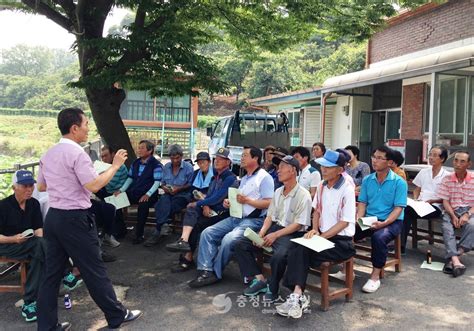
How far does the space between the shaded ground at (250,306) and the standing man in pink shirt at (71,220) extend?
0.42 meters

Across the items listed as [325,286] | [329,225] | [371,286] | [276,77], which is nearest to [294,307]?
[325,286]

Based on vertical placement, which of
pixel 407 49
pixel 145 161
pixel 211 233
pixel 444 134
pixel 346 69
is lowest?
pixel 211 233

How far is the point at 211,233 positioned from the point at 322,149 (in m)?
2.75

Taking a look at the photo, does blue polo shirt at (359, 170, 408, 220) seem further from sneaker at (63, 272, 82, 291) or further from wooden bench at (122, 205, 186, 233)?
sneaker at (63, 272, 82, 291)

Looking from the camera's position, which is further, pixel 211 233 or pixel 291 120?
pixel 291 120

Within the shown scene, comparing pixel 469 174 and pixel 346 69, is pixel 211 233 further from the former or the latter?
pixel 346 69

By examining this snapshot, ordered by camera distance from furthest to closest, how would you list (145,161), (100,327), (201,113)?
(201,113), (145,161), (100,327)

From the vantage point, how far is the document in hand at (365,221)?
4.72 m

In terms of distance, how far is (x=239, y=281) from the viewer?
4938mm

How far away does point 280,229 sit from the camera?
178 inches

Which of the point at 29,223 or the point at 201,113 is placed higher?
the point at 201,113

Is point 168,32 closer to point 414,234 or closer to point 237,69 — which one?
point 414,234

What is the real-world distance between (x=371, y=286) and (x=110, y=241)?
144 inches

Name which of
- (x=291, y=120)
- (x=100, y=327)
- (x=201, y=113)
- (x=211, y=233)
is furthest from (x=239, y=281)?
(x=201, y=113)
